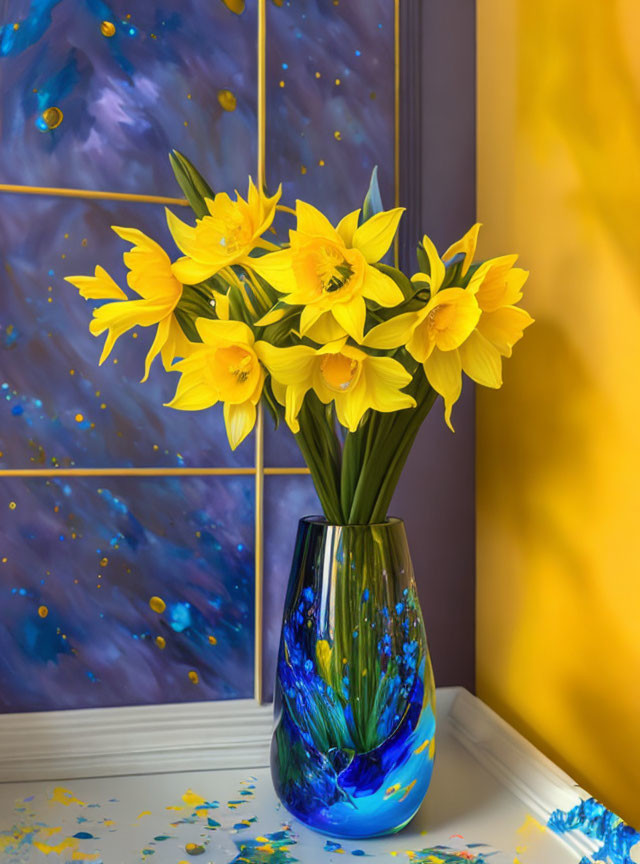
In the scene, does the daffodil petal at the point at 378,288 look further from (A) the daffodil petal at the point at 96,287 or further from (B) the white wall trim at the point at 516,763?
(B) the white wall trim at the point at 516,763

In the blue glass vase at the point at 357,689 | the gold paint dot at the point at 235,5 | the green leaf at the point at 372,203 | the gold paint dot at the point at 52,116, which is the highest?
the gold paint dot at the point at 235,5

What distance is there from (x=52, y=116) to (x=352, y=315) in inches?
20.1

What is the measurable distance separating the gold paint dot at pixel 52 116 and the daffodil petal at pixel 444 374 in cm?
55

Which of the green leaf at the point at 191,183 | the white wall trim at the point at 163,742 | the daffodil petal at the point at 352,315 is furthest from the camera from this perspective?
the white wall trim at the point at 163,742

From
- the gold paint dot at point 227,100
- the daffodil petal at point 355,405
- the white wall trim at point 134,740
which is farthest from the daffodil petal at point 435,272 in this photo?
the white wall trim at point 134,740

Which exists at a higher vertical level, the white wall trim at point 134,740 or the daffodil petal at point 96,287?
the daffodil petal at point 96,287

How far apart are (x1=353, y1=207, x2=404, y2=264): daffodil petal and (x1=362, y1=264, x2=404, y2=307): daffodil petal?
0.05ft

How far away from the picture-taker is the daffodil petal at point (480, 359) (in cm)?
66

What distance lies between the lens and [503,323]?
67cm

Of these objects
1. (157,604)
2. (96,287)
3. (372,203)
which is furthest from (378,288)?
(157,604)

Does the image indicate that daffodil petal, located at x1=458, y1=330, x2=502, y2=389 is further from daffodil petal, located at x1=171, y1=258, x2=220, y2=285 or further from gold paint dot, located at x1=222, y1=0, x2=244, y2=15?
gold paint dot, located at x1=222, y1=0, x2=244, y2=15

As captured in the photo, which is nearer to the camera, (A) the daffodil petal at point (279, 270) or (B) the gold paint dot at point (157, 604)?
(A) the daffodil petal at point (279, 270)

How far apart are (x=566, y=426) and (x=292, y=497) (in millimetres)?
342

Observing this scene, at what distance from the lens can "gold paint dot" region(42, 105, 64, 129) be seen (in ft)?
2.85
